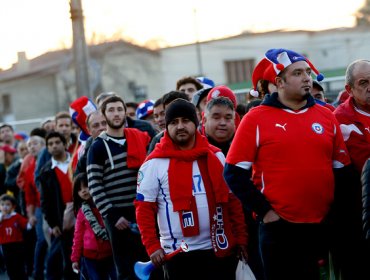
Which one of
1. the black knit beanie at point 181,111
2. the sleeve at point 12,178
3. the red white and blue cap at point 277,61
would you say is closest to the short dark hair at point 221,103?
the black knit beanie at point 181,111

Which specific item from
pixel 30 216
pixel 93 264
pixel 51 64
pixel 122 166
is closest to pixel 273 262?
pixel 122 166

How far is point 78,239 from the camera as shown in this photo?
372 inches

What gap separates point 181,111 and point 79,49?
7.53 meters

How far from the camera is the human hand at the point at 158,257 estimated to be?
21.9 feet

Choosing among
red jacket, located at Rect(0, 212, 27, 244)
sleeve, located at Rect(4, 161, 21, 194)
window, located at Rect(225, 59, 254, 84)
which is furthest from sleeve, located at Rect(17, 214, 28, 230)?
window, located at Rect(225, 59, 254, 84)

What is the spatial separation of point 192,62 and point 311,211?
57510mm

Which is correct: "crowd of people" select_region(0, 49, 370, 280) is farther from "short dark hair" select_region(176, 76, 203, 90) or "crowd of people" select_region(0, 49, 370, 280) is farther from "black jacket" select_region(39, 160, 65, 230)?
"black jacket" select_region(39, 160, 65, 230)

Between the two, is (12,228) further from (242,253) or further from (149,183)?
(242,253)

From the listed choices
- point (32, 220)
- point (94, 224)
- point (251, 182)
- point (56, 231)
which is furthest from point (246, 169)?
point (32, 220)

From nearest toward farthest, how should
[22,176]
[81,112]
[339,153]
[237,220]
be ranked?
[339,153] → [237,220] → [81,112] → [22,176]

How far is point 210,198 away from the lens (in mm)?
6723

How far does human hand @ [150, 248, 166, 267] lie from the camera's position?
6.66m

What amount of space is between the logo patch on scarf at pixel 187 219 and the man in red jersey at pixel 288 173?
0.69m

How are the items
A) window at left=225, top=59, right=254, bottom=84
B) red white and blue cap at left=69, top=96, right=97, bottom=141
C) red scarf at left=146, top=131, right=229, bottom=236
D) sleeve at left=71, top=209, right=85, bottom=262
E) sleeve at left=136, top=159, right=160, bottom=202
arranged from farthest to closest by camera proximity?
window at left=225, top=59, right=254, bottom=84 → red white and blue cap at left=69, top=96, right=97, bottom=141 → sleeve at left=71, top=209, right=85, bottom=262 → sleeve at left=136, top=159, right=160, bottom=202 → red scarf at left=146, top=131, right=229, bottom=236
